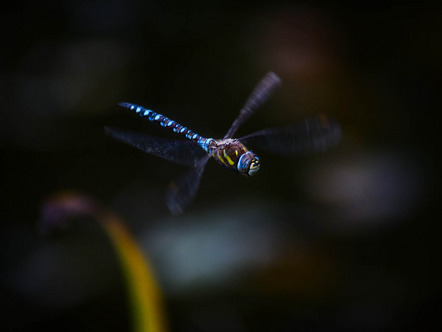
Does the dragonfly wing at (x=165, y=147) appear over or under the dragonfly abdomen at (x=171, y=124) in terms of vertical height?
under

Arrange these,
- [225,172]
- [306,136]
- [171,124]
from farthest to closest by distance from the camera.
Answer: [225,172] → [171,124] → [306,136]

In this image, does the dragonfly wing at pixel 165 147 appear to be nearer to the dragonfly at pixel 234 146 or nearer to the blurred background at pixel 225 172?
the dragonfly at pixel 234 146

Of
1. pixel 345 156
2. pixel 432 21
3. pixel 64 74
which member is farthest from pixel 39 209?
pixel 432 21

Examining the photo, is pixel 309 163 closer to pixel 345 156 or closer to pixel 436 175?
pixel 345 156

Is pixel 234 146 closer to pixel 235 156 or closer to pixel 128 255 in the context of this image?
pixel 235 156

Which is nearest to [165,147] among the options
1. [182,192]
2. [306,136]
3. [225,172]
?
[182,192]

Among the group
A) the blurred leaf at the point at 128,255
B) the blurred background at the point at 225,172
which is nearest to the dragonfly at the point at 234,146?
the blurred leaf at the point at 128,255
